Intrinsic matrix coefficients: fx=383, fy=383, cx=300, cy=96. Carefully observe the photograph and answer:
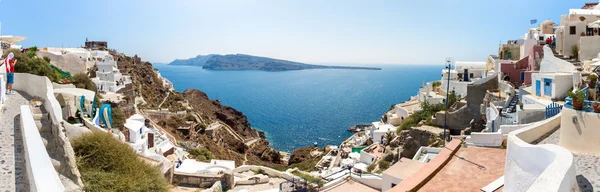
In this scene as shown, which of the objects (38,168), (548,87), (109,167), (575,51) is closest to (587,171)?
(38,168)

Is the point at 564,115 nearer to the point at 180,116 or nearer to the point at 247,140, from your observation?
the point at 180,116

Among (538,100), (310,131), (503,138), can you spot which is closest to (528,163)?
(503,138)

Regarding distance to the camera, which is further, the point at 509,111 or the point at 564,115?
the point at 509,111

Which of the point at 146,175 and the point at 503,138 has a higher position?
the point at 503,138

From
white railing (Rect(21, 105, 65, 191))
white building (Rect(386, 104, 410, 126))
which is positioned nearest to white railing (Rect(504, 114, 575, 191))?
white railing (Rect(21, 105, 65, 191))

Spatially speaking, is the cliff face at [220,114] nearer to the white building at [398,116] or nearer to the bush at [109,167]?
the white building at [398,116]

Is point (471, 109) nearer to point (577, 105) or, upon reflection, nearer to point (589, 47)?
point (589, 47)
